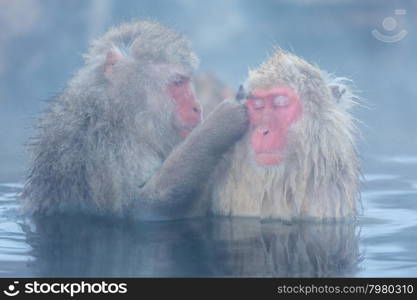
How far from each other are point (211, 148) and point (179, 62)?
0.70 meters

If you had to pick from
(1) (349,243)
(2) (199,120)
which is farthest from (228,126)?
(1) (349,243)

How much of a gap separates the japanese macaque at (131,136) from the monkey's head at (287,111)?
0.09 metres

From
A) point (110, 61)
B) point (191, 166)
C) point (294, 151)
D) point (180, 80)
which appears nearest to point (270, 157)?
point (294, 151)

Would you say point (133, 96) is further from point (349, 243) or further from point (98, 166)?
point (349, 243)

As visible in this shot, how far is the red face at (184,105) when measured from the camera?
14.2 feet

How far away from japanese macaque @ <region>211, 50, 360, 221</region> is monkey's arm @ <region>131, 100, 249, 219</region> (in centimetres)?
8

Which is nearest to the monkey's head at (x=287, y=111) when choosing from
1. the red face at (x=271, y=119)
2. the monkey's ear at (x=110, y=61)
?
the red face at (x=271, y=119)

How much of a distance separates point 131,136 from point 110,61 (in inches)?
16.3

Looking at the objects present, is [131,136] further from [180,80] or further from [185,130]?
[180,80]

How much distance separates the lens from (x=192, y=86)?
14.7 ft

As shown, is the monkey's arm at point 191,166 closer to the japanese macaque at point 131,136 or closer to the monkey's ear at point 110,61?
the japanese macaque at point 131,136

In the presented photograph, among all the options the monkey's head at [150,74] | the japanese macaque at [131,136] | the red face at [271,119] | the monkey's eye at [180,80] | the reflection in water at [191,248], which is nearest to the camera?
the reflection in water at [191,248]

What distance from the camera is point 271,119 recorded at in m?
3.86

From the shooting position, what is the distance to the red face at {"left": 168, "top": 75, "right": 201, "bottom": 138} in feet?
14.2
